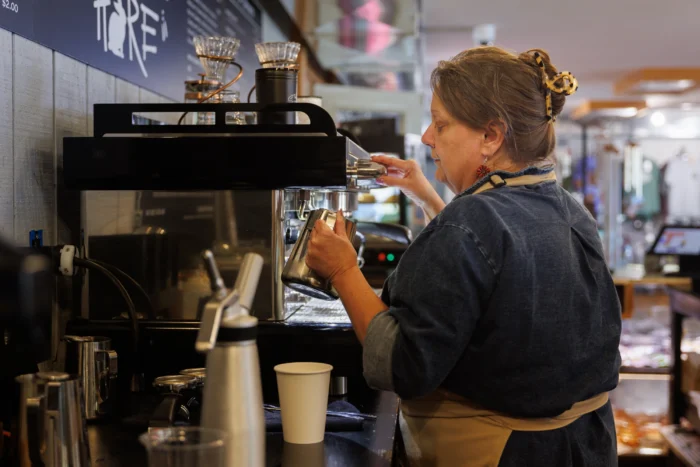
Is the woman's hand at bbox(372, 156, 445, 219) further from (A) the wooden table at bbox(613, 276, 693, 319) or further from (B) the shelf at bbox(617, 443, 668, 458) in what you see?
(A) the wooden table at bbox(613, 276, 693, 319)

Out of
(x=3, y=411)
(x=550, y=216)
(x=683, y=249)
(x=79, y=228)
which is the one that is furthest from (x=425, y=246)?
(x=683, y=249)

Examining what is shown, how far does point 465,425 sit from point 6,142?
1017 mm

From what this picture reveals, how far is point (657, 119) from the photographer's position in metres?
12.5

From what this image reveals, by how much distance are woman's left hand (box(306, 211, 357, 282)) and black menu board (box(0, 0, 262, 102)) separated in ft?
2.39

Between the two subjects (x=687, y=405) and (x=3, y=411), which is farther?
(x=687, y=405)

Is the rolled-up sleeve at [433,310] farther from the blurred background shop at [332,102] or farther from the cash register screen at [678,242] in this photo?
the cash register screen at [678,242]

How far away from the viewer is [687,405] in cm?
389

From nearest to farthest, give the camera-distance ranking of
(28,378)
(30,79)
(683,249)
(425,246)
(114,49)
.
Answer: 1. (28,378)
2. (425,246)
3. (30,79)
4. (114,49)
5. (683,249)

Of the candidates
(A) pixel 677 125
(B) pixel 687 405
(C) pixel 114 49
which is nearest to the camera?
(C) pixel 114 49

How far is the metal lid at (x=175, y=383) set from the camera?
1283 millimetres

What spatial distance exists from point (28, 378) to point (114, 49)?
115cm

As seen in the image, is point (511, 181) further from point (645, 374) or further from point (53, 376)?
point (645, 374)

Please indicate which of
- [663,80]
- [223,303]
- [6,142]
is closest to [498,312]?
[223,303]

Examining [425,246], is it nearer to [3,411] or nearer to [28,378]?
[28,378]
